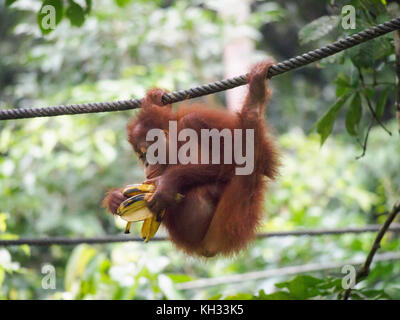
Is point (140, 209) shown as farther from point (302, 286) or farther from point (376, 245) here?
point (376, 245)

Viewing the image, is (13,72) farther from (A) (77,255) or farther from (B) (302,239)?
(B) (302,239)

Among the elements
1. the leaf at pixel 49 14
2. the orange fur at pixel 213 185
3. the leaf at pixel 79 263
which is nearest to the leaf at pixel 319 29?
the orange fur at pixel 213 185

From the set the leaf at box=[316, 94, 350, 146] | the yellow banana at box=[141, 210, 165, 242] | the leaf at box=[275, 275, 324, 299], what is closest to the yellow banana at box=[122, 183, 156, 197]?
the yellow banana at box=[141, 210, 165, 242]

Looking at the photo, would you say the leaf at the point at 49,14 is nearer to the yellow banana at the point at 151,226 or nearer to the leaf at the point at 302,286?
the yellow banana at the point at 151,226

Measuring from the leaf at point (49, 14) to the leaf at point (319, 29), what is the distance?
107 centimetres

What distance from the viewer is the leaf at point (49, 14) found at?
212 centimetres

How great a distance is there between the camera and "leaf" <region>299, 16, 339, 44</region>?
211 cm

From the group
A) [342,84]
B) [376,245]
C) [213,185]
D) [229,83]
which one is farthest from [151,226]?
[342,84]

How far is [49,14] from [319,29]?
1.18m

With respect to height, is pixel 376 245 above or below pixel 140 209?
below

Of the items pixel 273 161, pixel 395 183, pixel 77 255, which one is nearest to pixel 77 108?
pixel 273 161

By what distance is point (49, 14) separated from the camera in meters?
2.16

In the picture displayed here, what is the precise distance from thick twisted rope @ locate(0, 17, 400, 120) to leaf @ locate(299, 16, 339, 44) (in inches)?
21.7
